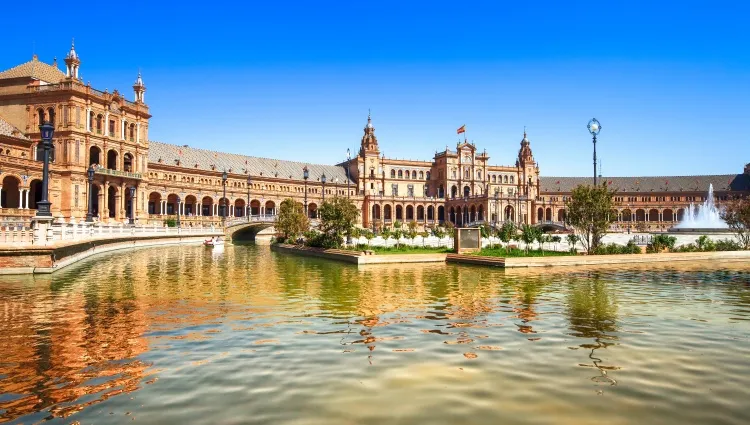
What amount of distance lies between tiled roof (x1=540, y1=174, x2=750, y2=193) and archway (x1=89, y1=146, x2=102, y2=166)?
334 ft

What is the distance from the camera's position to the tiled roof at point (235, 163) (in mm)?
89250

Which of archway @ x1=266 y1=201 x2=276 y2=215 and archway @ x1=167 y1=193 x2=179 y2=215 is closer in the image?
archway @ x1=167 y1=193 x2=179 y2=215

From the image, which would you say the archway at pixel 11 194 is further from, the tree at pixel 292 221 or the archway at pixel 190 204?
the archway at pixel 190 204

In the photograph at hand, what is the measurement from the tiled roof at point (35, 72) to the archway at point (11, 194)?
16057 mm

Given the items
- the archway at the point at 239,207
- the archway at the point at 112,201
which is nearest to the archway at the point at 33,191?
the archway at the point at 112,201

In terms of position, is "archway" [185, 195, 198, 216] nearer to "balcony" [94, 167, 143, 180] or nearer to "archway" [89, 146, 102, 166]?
"balcony" [94, 167, 143, 180]

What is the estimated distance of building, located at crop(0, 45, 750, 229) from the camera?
198 feet

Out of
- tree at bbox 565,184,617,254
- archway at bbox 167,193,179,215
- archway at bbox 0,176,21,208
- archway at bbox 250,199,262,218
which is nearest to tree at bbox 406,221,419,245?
tree at bbox 565,184,617,254

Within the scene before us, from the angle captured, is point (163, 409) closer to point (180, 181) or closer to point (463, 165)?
point (180, 181)

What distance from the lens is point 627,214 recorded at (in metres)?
128

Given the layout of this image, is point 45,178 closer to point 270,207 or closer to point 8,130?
point 8,130

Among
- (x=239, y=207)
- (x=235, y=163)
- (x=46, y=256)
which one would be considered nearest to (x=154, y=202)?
(x=239, y=207)

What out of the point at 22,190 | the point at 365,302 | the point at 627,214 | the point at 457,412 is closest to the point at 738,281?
the point at 365,302

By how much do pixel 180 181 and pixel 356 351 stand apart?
82771mm
